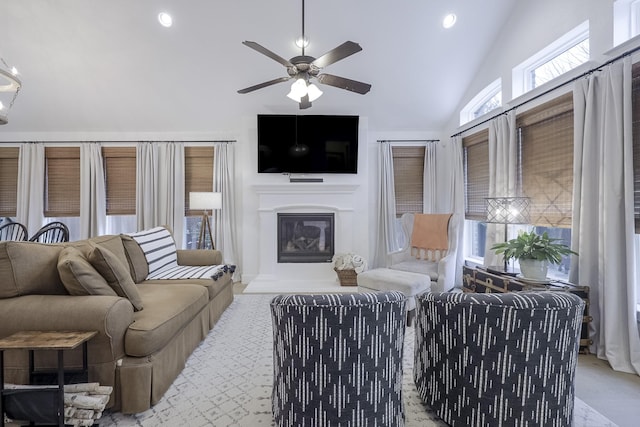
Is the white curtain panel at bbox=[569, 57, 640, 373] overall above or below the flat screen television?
below

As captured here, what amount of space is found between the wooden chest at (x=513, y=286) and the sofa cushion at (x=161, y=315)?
2824 millimetres

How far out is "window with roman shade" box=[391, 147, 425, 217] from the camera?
527 centimetres

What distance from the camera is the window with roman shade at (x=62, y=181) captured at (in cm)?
507

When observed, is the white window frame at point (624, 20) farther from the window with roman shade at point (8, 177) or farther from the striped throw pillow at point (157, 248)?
the window with roman shade at point (8, 177)

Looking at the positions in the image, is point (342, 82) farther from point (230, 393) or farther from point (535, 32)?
point (230, 393)

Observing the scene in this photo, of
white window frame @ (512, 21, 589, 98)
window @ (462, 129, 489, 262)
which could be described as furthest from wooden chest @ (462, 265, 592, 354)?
white window frame @ (512, 21, 589, 98)

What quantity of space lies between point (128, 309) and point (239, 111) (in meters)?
3.72

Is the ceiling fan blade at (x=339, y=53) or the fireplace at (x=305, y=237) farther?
the fireplace at (x=305, y=237)

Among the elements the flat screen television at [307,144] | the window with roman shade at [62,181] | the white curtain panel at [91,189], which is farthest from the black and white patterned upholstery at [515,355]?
the window with roman shade at [62,181]

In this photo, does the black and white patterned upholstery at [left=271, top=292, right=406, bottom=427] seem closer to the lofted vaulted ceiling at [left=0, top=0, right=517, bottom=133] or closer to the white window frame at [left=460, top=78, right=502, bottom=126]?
the lofted vaulted ceiling at [left=0, top=0, right=517, bottom=133]

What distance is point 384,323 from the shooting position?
55.5 inches

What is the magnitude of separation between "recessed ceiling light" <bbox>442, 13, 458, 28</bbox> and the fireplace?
2971 millimetres

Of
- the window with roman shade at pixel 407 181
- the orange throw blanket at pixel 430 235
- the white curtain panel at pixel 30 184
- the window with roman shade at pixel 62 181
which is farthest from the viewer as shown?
the window with roman shade at pixel 407 181

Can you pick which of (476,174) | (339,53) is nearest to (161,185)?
(339,53)
